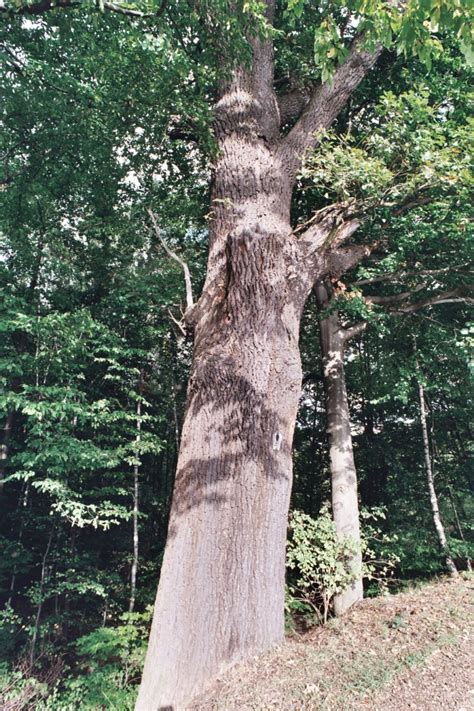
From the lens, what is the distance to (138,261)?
Answer: 8641mm

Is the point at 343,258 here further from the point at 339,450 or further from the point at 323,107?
the point at 339,450

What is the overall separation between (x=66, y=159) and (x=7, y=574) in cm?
723

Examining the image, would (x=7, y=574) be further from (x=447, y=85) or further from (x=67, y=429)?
(x=447, y=85)

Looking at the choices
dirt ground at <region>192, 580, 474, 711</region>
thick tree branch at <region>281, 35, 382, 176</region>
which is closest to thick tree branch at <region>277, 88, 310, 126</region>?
thick tree branch at <region>281, 35, 382, 176</region>

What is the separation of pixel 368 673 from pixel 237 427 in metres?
1.78

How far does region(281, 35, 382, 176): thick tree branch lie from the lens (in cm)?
467

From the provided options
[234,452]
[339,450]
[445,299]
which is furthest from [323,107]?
[339,450]

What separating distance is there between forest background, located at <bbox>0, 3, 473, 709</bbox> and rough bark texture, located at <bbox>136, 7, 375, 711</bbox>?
712 millimetres

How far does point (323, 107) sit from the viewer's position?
16.0 feet

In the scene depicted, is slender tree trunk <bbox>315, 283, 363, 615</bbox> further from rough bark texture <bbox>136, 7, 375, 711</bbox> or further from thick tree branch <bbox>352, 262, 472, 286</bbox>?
rough bark texture <bbox>136, 7, 375, 711</bbox>

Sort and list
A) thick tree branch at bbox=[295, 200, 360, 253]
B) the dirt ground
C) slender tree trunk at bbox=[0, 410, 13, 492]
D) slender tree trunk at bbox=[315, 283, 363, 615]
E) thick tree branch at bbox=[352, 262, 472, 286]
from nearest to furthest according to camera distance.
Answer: the dirt ground → thick tree branch at bbox=[295, 200, 360, 253] → slender tree trunk at bbox=[315, 283, 363, 615] → thick tree branch at bbox=[352, 262, 472, 286] → slender tree trunk at bbox=[0, 410, 13, 492]

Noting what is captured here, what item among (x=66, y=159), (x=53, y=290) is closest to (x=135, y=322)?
(x=53, y=290)

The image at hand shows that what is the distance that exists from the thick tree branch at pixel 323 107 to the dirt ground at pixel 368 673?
15.1 feet

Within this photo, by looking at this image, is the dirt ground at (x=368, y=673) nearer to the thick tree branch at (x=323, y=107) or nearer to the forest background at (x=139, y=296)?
the forest background at (x=139, y=296)
